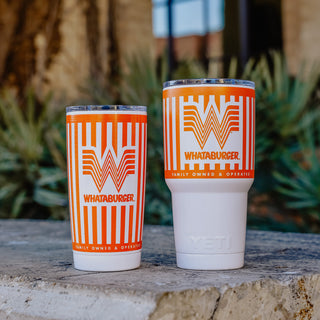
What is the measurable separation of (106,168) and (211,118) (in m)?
0.17

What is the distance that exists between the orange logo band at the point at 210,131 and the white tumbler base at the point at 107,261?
5.4 inches

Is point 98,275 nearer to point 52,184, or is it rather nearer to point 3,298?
point 3,298

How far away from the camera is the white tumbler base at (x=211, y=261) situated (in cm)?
92

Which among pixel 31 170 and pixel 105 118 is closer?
pixel 105 118

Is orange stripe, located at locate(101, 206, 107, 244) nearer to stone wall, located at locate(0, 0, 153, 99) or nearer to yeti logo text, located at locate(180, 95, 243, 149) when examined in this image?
yeti logo text, located at locate(180, 95, 243, 149)

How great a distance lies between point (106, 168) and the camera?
90cm

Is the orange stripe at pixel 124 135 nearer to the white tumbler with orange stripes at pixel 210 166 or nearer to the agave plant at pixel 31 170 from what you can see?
the white tumbler with orange stripes at pixel 210 166

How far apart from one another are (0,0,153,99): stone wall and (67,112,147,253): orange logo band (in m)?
3.09

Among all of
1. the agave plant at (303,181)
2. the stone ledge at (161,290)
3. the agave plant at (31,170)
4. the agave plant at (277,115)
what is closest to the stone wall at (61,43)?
the agave plant at (31,170)

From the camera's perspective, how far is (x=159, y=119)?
247 centimetres

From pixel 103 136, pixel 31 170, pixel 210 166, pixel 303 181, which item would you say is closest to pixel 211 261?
pixel 210 166

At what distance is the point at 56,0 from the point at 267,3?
5.06ft

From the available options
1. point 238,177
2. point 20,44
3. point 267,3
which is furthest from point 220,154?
point 267,3

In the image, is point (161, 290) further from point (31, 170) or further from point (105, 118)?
point (31, 170)
